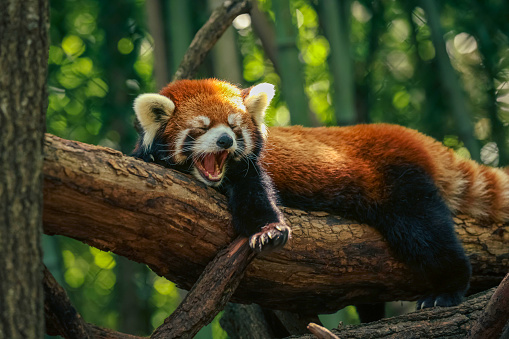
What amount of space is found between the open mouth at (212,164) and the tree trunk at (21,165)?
1.01 m

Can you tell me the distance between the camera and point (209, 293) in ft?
7.09

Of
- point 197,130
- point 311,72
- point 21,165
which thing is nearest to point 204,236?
point 197,130

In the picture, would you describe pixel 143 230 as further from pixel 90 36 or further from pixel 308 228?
pixel 90 36

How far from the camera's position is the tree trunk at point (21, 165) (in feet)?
4.83

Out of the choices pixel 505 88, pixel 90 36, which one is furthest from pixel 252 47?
pixel 505 88

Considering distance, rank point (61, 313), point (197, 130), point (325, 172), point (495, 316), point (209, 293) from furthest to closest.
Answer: point (325, 172) → point (197, 130) → point (209, 293) → point (495, 316) → point (61, 313)

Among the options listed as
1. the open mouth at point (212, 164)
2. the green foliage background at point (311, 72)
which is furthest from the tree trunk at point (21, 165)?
the green foliage background at point (311, 72)

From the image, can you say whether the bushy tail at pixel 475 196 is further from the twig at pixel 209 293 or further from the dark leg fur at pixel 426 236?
the twig at pixel 209 293

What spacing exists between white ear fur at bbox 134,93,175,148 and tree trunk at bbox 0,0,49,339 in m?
0.97

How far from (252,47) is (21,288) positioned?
558 centimetres

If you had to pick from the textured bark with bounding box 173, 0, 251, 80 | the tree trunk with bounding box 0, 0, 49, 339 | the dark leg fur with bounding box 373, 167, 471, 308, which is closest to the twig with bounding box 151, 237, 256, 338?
the tree trunk with bounding box 0, 0, 49, 339

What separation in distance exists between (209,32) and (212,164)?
41.8 inches

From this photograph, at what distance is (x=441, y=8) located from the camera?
18.5ft

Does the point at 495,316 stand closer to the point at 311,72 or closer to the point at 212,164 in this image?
the point at 212,164
